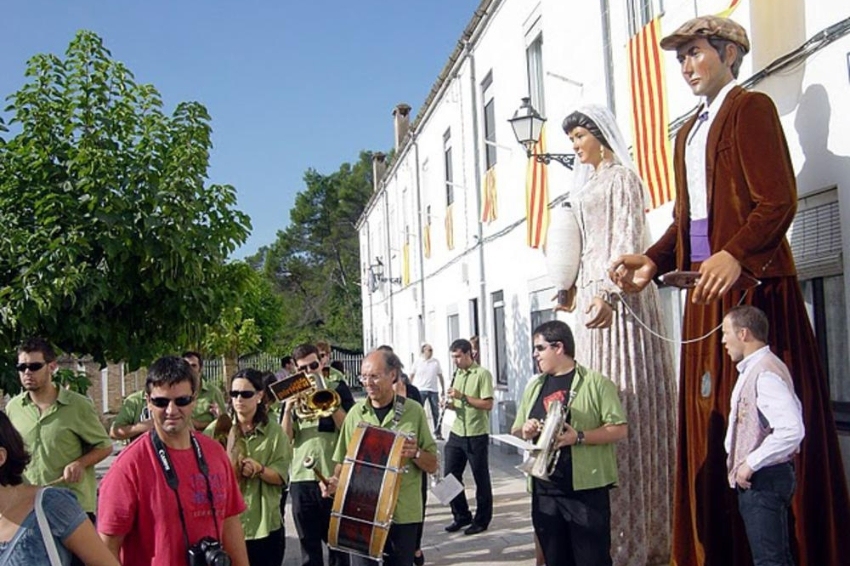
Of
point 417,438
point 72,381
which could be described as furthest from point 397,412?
point 72,381

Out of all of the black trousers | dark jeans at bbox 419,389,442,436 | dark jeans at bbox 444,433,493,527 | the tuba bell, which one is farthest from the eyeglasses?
dark jeans at bbox 419,389,442,436

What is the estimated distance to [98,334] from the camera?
7.11 meters

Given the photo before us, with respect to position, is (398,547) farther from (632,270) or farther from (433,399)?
Result: (433,399)

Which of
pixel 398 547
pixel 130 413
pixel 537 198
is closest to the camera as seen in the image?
pixel 398 547

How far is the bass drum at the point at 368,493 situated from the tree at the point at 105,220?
9.16 feet

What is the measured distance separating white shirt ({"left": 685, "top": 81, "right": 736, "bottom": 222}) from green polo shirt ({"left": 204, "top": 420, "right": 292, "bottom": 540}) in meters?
2.85

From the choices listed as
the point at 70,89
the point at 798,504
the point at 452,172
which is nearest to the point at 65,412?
the point at 70,89

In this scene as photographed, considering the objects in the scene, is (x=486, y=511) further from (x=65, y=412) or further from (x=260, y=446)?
(x=65, y=412)

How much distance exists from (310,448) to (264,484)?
3.62 feet

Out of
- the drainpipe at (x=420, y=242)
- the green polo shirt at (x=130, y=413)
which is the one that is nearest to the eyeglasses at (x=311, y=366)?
the green polo shirt at (x=130, y=413)

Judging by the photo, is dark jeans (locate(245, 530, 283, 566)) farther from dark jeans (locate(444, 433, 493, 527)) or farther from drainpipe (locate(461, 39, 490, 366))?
drainpipe (locate(461, 39, 490, 366))

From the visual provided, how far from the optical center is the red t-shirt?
3.38 m

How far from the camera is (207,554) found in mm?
3369

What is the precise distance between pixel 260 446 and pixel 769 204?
328cm
